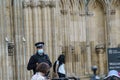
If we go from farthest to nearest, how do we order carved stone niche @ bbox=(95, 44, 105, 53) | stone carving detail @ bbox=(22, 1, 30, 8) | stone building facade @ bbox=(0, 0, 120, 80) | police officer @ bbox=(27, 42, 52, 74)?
1. carved stone niche @ bbox=(95, 44, 105, 53)
2. stone carving detail @ bbox=(22, 1, 30, 8)
3. stone building facade @ bbox=(0, 0, 120, 80)
4. police officer @ bbox=(27, 42, 52, 74)

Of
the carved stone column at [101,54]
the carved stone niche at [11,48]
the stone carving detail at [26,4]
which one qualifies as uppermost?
the stone carving detail at [26,4]

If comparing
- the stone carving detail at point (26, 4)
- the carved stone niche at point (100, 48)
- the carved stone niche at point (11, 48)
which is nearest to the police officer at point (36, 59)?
the carved stone niche at point (11, 48)

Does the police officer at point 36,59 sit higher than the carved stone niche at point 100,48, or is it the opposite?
the police officer at point 36,59

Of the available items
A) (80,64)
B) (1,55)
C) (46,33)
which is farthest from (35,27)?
(80,64)

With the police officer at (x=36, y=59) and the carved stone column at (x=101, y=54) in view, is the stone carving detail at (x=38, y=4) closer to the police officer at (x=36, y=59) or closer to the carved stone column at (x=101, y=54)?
the carved stone column at (x=101, y=54)

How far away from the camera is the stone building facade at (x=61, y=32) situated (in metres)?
20.4

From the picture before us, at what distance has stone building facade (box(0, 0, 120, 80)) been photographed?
67.0ft

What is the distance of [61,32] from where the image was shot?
78.6ft

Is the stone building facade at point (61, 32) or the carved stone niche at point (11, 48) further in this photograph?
the stone building facade at point (61, 32)

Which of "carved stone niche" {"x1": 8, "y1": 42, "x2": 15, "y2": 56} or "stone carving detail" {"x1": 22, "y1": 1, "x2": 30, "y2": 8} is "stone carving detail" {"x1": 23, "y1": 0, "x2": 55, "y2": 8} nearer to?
"stone carving detail" {"x1": 22, "y1": 1, "x2": 30, "y2": 8}

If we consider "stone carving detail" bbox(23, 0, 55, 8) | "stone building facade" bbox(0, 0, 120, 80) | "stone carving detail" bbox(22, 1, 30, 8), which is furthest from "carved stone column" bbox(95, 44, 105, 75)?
"stone carving detail" bbox(22, 1, 30, 8)

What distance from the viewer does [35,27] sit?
21.3 meters

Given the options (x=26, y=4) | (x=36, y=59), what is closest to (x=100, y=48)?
(x=26, y=4)

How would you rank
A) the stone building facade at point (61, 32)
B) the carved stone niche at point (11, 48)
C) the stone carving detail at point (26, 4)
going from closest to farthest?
the carved stone niche at point (11, 48) → the stone building facade at point (61, 32) → the stone carving detail at point (26, 4)
